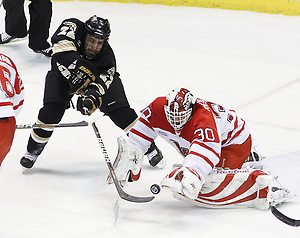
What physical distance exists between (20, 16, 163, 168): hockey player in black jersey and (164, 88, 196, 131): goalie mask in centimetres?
39

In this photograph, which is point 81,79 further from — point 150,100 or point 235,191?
point 150,100

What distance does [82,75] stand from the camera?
3.09 metres

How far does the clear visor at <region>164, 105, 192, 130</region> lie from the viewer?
2.79 metres

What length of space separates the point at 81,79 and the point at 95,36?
0.21 metres

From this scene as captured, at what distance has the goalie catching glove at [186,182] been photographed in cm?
263

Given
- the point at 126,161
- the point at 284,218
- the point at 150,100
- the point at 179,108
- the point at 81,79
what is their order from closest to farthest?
the point at 284,218 → the point at 179,108 → the point at 126,161 → the point at 81,79 → the point at 150,100

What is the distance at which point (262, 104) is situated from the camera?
4.24m

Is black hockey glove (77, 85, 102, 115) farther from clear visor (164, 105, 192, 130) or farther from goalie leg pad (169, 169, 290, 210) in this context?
goalie leg pad (169, 169, 290, 210)

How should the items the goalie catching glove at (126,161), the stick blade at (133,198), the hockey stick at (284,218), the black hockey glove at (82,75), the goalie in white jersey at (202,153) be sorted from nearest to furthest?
the hockey stick at (284,218) → the goalie in white jersey at (202,153) → the stick blade at (133,198) → the goalie catching glove at (126,161) → the black hockey glove at (82,75)

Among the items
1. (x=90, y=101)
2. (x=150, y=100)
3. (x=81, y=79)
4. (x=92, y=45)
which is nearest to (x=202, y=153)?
(x=90, y=101)

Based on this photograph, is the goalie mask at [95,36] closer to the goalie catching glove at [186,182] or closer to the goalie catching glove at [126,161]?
the goalie catching glove at [126,161]

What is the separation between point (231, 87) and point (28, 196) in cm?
193

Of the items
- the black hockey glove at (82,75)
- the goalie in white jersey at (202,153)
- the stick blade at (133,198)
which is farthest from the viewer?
the black hockey glove at (82,75)

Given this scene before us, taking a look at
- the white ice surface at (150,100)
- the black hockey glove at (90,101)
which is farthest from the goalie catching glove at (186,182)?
the black hockey glove at (90,101)
